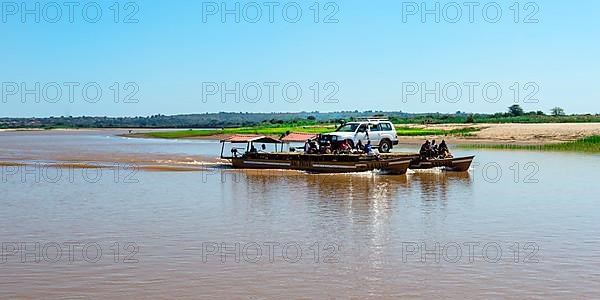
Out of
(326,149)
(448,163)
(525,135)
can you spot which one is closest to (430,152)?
(448,163)

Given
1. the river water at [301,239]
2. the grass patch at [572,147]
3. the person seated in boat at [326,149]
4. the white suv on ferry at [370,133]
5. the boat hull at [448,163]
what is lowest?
the river water at [301,239]

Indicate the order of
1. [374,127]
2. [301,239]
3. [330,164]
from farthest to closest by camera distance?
1. [374,127]
2. [330,164]
3. [301,239]

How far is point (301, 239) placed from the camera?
48.3ft

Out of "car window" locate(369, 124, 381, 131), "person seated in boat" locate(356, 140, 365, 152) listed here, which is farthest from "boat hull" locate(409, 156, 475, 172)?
"car window" locate(369, 124, 381, 131)

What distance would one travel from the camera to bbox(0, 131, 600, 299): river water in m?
11.0

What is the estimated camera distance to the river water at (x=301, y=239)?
11.0 m

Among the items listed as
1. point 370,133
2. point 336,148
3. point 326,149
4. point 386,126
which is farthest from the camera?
point 386,126

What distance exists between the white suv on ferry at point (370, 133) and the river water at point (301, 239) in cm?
668

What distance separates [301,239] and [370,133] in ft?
66.1

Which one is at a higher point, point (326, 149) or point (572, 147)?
point (326, 149)

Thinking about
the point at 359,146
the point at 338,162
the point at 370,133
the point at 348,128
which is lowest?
the point at 338,162

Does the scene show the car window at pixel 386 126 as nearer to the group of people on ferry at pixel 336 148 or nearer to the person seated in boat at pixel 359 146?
the group of people on ferry at pixel 336 148

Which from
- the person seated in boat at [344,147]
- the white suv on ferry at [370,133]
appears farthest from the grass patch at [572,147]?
the person seated in boat at [344,147]

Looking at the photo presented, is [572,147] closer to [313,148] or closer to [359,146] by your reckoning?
[359,146]
